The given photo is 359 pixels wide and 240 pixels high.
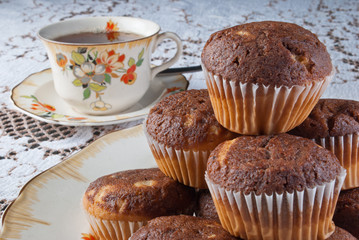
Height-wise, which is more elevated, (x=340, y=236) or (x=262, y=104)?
(x=262, y=104)

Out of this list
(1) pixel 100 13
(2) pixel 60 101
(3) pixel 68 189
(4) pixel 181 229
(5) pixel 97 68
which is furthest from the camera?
(1) pixel 100 13

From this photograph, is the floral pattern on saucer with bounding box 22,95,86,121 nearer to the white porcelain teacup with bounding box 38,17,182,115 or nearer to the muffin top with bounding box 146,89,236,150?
the white porcelain teacup with bounding box 38,17,182,115

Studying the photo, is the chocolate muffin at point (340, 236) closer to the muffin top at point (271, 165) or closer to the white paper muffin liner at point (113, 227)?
the muffin top at point (271, 165)

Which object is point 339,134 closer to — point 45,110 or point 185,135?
point 185,135

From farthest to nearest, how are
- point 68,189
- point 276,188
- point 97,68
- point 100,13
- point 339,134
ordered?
point 100,13 → point 97,68 → point 68,189 → point 339,134 → point 276,188

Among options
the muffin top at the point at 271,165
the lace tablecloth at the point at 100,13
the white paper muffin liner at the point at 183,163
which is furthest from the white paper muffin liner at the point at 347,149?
the lace tablecloth at the point at 100,13

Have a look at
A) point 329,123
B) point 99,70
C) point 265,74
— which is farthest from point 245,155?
point 99,70
